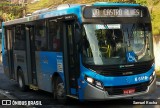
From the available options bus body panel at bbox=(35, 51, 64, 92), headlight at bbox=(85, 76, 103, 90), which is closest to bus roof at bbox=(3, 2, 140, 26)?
bus body panel at bbox=(35, 51, 64, 92)

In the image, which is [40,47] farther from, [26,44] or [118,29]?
[118,29]

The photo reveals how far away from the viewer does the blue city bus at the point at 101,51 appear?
10.5 m

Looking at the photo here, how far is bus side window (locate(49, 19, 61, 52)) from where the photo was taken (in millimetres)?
12094

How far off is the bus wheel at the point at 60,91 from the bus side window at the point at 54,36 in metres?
1.01

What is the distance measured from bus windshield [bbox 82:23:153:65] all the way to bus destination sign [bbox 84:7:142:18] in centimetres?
32

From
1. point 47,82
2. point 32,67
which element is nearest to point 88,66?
point 47,82

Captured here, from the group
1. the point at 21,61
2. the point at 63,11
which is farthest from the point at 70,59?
the point at 21,61

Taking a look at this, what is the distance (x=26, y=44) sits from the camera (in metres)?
15.2

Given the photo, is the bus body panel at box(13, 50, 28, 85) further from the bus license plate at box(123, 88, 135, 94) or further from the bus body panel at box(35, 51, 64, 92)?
the bus license plate at box(123, 88, 135, 94)

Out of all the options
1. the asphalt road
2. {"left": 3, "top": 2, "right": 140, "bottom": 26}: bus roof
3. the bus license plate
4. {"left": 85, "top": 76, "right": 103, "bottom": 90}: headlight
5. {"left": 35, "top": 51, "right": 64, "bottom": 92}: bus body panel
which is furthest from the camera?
{"left": 35, "top": 51, "right": 64, "bottom": 92}: bus body panel

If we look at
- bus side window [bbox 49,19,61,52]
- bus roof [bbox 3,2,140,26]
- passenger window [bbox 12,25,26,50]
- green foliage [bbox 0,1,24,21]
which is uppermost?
bus roof [bbox 3,2,140,26]

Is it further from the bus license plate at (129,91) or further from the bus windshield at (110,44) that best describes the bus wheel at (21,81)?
the bus license plate at (129,91)

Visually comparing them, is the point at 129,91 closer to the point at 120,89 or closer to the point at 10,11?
the point at 120,89

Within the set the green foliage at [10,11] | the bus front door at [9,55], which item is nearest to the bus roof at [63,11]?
the bus front door at [9,55]
